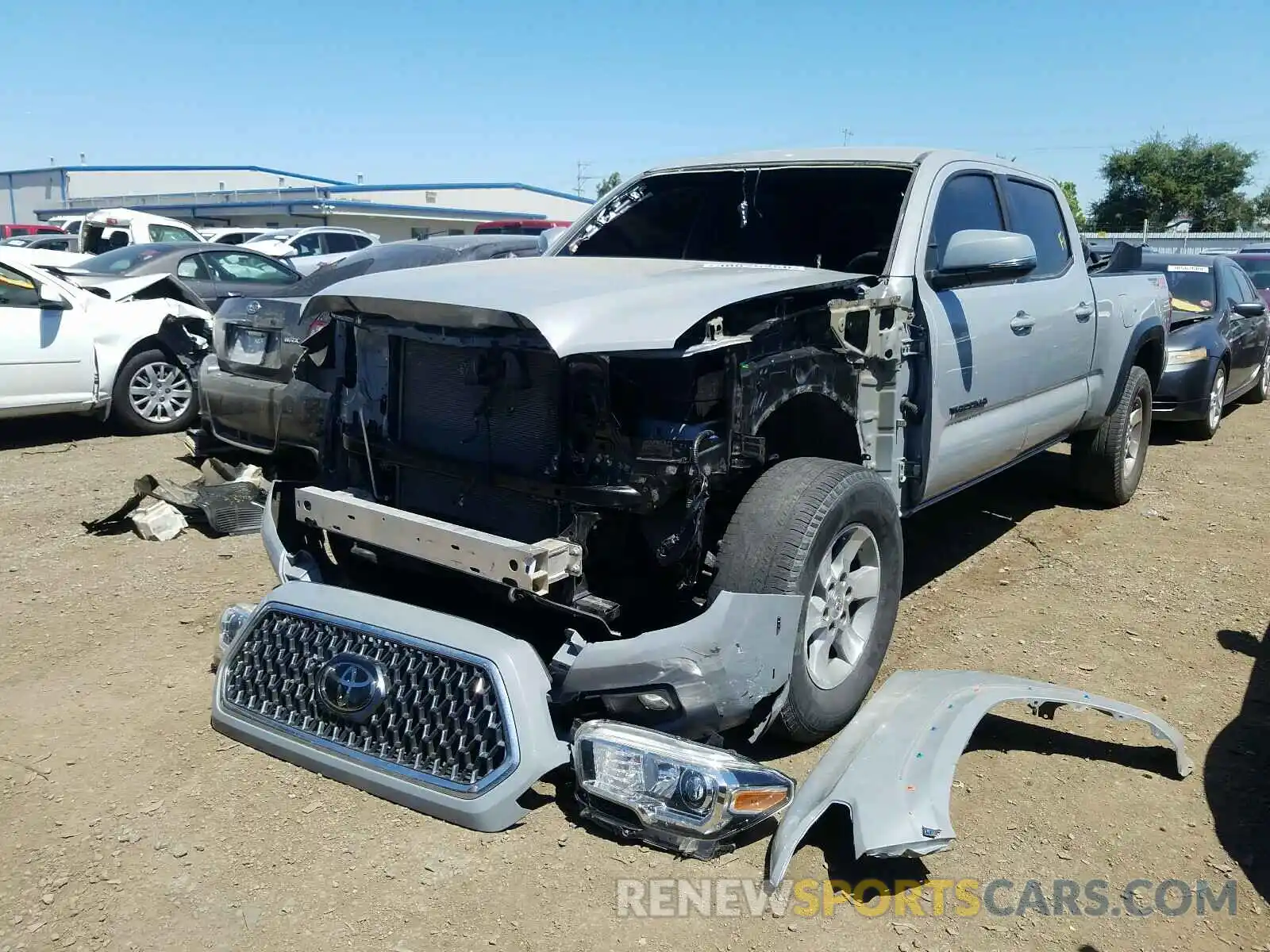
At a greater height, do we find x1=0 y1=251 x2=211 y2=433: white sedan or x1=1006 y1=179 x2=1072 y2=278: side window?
x1=1006 y1=179 x2=1072 y2=278: side window

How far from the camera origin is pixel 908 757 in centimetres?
296

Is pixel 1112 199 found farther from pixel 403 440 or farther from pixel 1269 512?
pixel 403 440

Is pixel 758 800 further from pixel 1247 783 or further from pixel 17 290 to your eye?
pixel 17 290

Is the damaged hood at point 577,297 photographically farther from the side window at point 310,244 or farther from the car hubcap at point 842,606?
the side window at point 310,244

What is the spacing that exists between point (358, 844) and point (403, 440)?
127 cm

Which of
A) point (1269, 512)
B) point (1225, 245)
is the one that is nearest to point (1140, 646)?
point (1269, 512)

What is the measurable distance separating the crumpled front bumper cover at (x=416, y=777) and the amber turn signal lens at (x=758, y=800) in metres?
0.48

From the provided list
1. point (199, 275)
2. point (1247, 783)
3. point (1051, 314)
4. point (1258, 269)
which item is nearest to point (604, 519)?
point (1247, 783)

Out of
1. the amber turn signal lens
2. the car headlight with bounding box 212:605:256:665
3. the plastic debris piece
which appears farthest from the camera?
the plastic debris piece

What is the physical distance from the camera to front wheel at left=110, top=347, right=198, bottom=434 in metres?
8.19

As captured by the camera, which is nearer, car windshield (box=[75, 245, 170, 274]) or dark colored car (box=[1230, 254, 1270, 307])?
car windshield (box=[75, 245, 170, 274])

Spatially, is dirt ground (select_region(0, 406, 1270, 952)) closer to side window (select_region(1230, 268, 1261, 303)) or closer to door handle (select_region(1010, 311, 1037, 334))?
door handle (select_region(1010, 311, 1037, 334))

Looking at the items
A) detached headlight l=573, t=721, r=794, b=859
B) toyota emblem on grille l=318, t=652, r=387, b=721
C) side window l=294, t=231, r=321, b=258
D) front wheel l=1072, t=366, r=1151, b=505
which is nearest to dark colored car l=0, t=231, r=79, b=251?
side window l=294, t=231, r=321, b=258

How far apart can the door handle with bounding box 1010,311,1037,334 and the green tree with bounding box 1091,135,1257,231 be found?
53162 millimetres
